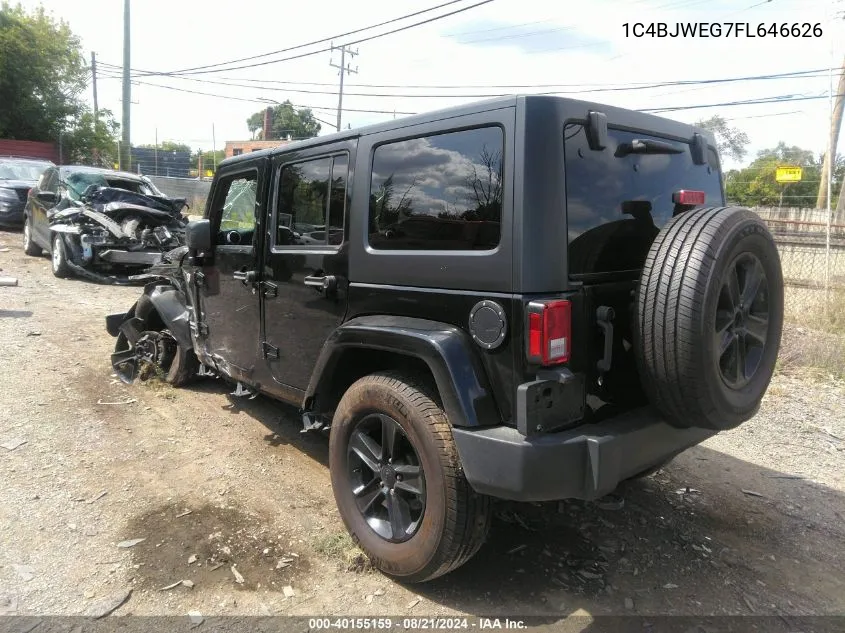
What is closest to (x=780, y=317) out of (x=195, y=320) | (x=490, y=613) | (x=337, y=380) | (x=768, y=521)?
(x=768, y=521)

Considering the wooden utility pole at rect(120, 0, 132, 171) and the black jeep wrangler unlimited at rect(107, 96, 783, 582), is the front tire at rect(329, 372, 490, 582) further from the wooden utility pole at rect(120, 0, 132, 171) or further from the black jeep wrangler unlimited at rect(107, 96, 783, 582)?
the wooden utility pole at rect(120, 0, 132, 171)

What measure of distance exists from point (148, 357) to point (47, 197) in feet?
24.7

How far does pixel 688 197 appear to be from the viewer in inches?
113

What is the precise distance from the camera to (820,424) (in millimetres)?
4992

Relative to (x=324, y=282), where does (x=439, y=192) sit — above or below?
above

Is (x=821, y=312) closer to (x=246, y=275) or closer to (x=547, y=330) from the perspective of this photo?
(x=547, y=330)

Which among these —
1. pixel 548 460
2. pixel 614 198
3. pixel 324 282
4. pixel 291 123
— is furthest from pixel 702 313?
pixel 291 123

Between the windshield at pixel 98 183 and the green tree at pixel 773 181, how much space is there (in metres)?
37.2

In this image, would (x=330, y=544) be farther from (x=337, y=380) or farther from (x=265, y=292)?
(x=265, y=292)

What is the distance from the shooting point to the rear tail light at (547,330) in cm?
227

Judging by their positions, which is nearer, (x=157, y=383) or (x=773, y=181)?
(x=157, y=383)

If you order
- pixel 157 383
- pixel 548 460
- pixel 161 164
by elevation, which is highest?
pixel 161 164

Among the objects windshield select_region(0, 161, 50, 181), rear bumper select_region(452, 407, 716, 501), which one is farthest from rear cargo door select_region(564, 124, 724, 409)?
windshield select_region(0, 161, 50, 181)

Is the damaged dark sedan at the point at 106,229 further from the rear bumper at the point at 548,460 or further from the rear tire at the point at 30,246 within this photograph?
the rear bumper at the point at 548,460
